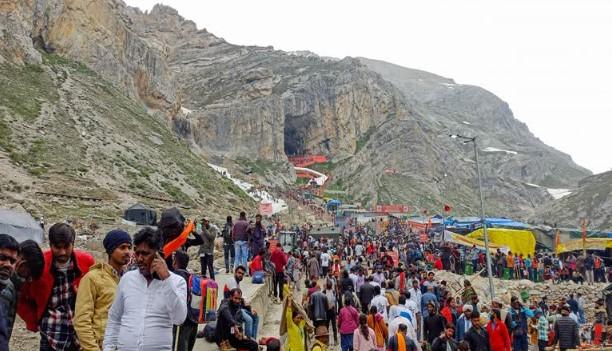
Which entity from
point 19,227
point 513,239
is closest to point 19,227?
point 19,227

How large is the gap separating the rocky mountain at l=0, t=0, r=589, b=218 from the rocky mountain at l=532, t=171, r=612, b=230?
20.3 metres

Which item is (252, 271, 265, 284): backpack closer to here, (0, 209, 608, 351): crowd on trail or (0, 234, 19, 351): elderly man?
(0, 209, 608, 351): crowd on trail

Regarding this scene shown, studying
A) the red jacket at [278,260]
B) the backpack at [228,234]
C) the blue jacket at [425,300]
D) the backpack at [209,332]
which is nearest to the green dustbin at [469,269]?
the red jacket at [278,260]

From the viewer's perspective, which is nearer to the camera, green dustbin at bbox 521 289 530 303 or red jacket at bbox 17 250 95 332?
red jacket at bbox 17 250 95 332

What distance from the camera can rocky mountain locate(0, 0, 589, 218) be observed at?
55.1 meters

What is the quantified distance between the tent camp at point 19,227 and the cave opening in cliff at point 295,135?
266 ft

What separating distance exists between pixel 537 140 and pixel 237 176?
16924 centimetres

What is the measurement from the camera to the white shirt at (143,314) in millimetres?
2818

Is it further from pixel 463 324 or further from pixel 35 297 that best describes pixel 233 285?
pixel 35 297

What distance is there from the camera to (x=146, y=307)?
9.37ft

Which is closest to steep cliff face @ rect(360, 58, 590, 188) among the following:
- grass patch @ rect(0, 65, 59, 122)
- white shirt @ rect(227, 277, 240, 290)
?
grass patch @ rect(0, 65, 59, 122)

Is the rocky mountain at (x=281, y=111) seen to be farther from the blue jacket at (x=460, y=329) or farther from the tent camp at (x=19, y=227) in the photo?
the blue jacket at (x=460, y=329)

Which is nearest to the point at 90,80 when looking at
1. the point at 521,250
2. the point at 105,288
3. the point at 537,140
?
the point at 521,250

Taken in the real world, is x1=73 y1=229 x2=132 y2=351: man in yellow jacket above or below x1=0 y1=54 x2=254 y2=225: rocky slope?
below
